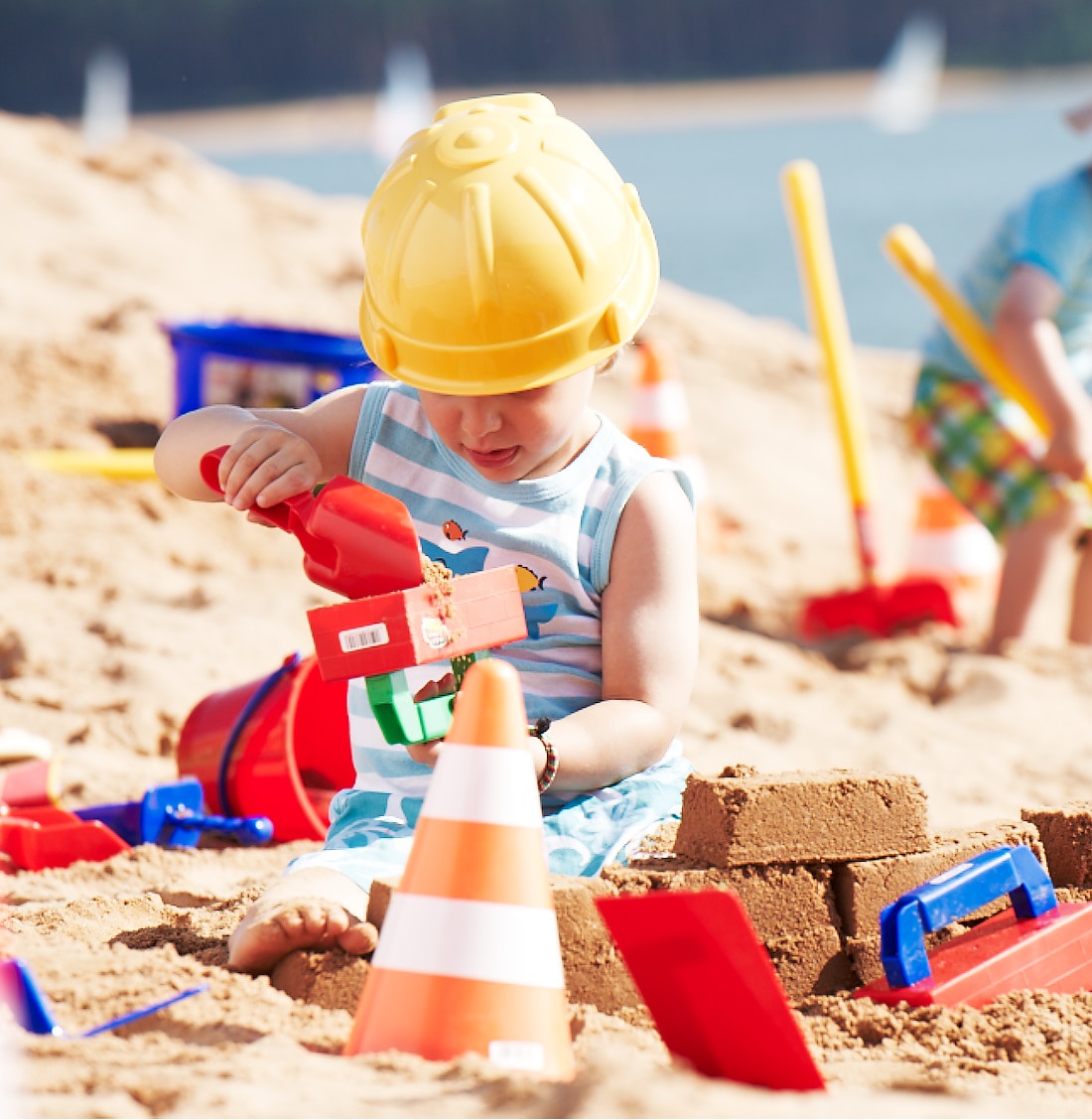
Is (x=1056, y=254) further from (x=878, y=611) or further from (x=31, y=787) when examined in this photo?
(x=31, y=787)

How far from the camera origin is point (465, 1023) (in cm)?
155

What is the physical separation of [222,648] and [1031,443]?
2.35 metres

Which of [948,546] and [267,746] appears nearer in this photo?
[267,746]

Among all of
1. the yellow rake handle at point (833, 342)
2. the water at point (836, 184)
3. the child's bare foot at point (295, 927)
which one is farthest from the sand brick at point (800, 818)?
the water at point (836, 184)

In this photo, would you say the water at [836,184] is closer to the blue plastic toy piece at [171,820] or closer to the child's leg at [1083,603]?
the child's leg at [1083,603]

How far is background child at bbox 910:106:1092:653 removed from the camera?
4355 millimetres

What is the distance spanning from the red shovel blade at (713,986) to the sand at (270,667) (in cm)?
3

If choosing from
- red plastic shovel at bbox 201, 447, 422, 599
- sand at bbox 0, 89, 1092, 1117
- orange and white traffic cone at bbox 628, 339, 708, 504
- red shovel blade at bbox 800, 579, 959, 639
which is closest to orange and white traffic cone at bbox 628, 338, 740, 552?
orange and white traffic cone at bbox 628, 339, 708, 504

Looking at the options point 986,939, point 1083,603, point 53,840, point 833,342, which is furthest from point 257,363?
point 986,939

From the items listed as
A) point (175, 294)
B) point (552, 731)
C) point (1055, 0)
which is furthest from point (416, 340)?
point (1055, 0)

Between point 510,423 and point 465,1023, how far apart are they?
794 mm

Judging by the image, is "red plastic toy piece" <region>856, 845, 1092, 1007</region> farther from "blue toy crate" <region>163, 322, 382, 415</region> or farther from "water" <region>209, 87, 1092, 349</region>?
"water" <region>209, 87, 1092, 349</region>

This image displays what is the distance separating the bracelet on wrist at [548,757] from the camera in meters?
1.92

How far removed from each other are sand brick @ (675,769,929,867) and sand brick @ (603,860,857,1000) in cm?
2
